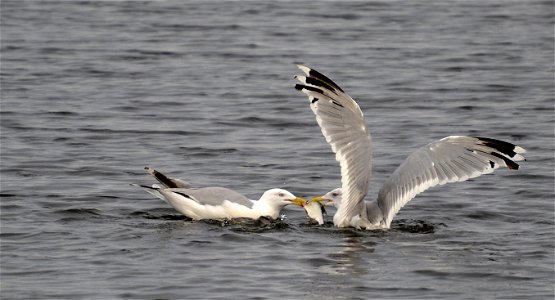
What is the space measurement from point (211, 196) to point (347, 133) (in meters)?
1.41

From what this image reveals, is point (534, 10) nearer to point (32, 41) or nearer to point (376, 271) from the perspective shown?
point (32, 41)

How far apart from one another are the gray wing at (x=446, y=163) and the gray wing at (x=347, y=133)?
0.31 m

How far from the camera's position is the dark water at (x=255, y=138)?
9.60m

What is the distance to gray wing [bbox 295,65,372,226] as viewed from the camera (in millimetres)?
10820

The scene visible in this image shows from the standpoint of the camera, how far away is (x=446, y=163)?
1095cm

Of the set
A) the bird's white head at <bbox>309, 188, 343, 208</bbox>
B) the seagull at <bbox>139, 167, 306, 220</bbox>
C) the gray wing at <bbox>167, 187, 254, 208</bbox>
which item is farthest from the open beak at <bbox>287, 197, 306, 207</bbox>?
the gray wing at <bbox>167, 187, 254, 208</bbox>

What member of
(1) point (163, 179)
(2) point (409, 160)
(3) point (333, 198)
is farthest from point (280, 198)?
(2) point (409, 160)

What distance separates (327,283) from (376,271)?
514 millimetres

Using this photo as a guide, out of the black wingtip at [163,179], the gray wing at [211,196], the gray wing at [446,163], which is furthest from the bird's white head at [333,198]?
the black wingtip at [163,179]

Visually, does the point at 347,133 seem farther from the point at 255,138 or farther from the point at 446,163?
the point at 255,138

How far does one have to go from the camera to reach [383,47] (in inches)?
909

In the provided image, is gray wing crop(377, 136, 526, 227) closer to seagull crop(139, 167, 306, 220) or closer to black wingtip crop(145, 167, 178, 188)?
seagull crop(139, 167, 306, 220)

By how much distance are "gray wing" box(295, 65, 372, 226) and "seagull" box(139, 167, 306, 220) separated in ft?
2.58

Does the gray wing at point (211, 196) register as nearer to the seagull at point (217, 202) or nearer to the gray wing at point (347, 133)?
the seagull at point (217, 202)
